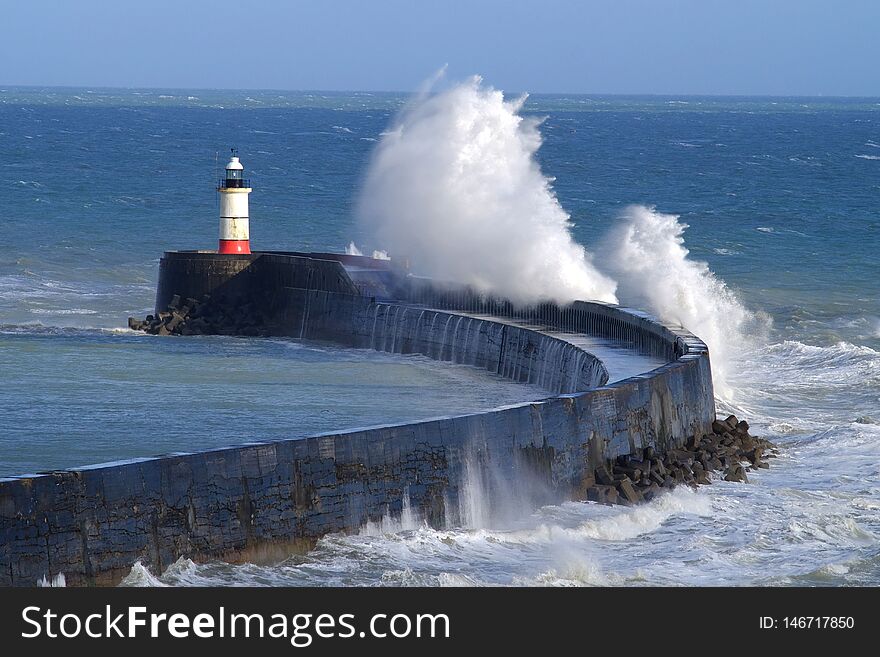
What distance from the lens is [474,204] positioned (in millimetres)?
22344

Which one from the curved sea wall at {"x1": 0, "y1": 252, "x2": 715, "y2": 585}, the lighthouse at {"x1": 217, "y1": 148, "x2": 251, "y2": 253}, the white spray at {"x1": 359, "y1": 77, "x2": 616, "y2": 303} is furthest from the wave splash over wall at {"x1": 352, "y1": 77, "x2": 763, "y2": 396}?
the curved sea wall at {"x1": 0, "y1": 252, "x2": 715, "y2": 585}

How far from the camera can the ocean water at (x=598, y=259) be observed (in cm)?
1004

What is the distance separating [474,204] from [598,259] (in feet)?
32.1

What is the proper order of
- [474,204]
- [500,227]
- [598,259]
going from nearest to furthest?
[500,227] → [474,204] → [598,259]

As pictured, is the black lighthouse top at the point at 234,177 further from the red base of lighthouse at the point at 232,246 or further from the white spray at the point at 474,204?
the white spray at the point at 474,204

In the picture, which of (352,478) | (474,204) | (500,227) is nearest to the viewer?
(352,478)

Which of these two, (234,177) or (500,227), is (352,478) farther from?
(234,177)

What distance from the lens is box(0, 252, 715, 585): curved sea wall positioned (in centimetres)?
860

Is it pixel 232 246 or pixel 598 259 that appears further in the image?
pixel 598 259

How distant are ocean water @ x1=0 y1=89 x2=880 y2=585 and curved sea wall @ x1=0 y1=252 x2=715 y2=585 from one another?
0.54 feet

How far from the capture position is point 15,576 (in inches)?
326

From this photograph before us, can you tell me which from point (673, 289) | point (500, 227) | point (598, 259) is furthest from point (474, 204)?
point (598, 259)

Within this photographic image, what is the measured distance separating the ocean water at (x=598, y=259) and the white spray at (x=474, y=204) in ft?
5.97

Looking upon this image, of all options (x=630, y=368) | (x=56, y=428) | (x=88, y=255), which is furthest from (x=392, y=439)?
(x=88, y=255)
